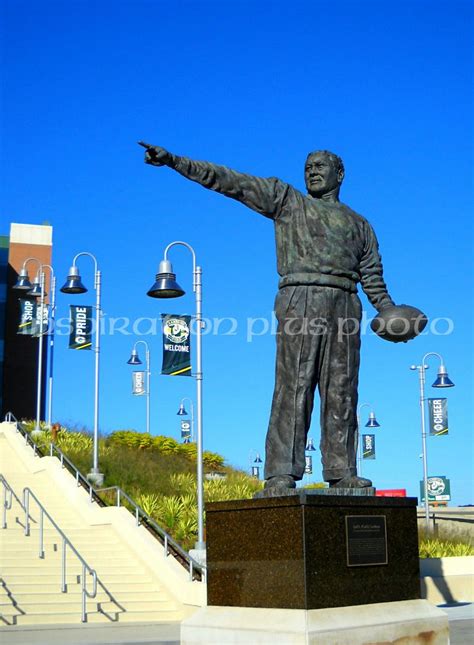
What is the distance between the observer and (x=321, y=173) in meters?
8.70

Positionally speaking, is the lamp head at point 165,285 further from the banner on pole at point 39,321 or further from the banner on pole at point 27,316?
the banner on pole at point 27,316

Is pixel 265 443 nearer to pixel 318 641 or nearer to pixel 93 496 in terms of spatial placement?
pixel 318 641

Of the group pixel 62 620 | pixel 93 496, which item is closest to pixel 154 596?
pixel 62 620

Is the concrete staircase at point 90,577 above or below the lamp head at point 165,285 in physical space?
below

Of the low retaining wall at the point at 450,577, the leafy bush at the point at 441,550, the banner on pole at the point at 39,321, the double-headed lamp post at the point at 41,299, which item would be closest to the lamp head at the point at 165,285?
the low retaining wall at the point at 450,577

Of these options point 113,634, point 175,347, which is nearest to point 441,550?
point 175,347

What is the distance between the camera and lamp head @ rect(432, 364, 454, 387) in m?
29.7

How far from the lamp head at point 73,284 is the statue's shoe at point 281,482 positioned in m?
17.9

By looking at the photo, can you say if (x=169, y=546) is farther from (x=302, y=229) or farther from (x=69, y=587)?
(x=302, y=229)

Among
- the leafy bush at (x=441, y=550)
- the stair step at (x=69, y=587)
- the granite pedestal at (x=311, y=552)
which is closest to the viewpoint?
the granite pedestal at (x=311, y=552)

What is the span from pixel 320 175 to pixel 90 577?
10.6m

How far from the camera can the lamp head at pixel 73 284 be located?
2503 cm

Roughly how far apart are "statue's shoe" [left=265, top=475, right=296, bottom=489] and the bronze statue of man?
0.04ft

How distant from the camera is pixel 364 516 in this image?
770 centimetres
